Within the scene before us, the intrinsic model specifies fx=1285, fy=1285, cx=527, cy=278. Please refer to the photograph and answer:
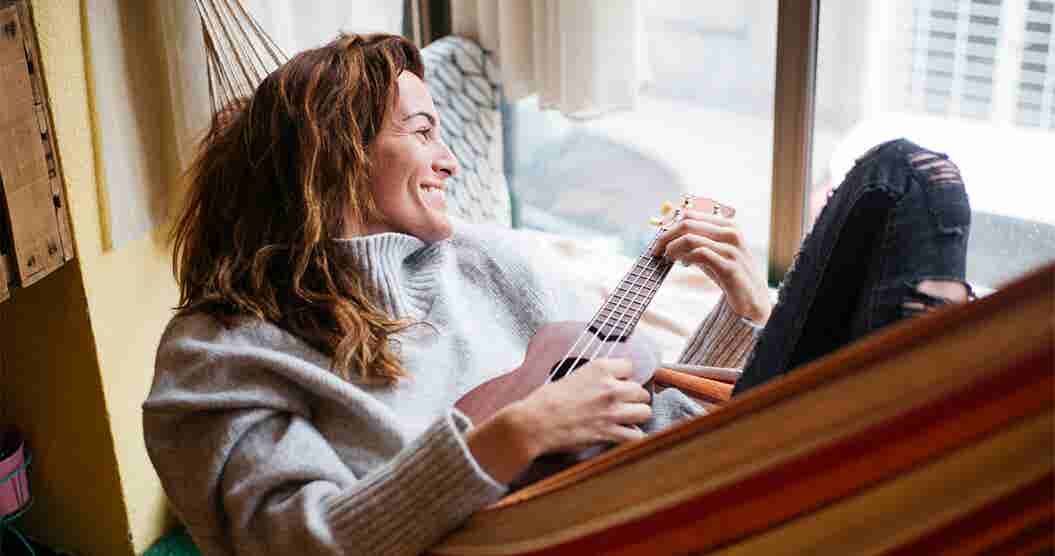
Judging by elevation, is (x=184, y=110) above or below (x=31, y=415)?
above


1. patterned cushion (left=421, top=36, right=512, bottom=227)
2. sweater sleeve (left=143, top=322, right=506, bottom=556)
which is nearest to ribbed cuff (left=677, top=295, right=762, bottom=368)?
sweater sleeve (left=143, top=322, right=506, bottom=556)

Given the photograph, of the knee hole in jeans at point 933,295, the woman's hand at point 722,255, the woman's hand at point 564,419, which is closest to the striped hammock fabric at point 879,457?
the woman's hand at point 564,419

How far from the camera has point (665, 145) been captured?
2.73 m

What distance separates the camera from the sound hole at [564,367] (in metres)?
1.39

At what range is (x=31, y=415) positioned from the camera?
6.64 feet

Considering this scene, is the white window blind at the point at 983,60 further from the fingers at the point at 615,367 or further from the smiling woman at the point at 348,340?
the fingers at the point at 615,367

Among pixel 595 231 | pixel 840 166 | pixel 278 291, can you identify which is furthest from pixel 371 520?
pixel 595 231

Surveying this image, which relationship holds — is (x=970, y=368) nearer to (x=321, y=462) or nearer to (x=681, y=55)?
(x=321, y=462)

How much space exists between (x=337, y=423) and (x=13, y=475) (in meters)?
0.88

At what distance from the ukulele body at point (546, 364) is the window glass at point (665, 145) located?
1.10 meters

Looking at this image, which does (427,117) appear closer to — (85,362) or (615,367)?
(615,367)

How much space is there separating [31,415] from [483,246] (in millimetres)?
858

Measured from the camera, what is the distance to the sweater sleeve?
1.18 meters

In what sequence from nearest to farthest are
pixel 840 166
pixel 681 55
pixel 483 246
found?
1. pixel 483 246
2. pixel 840 166
3. pixel 681 55
